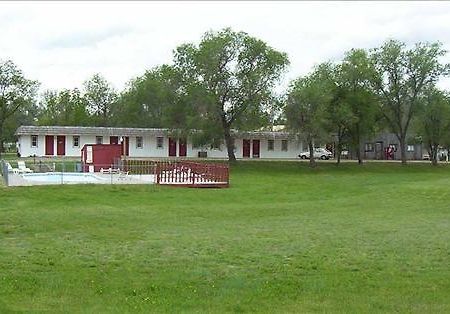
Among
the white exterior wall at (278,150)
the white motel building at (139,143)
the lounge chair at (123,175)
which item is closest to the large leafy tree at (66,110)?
the white motel building at (139,143)

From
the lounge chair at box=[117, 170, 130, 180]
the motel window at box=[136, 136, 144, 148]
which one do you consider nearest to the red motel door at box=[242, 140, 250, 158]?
the motel window at box=[136, 136, 144, 148]

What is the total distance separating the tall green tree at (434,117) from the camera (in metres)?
62.0

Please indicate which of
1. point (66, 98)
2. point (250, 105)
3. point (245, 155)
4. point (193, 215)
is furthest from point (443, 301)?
point (66, 98)

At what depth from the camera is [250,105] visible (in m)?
55.0

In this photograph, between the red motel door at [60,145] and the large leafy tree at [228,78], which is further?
the red motel door at [60,145]

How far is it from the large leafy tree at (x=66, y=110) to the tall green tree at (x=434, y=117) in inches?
1719

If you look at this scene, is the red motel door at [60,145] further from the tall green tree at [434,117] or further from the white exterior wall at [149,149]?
the tall green tree at [434,117]

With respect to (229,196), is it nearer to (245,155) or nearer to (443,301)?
(443,301)

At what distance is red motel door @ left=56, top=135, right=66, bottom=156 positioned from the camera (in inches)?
2618

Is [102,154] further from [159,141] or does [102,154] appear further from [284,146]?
[284,146]

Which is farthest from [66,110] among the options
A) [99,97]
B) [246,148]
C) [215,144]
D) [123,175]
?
[123,175]

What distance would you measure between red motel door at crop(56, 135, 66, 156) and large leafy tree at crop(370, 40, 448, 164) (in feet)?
98.3

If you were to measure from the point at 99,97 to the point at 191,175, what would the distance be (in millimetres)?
63775

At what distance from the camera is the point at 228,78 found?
55.0m
